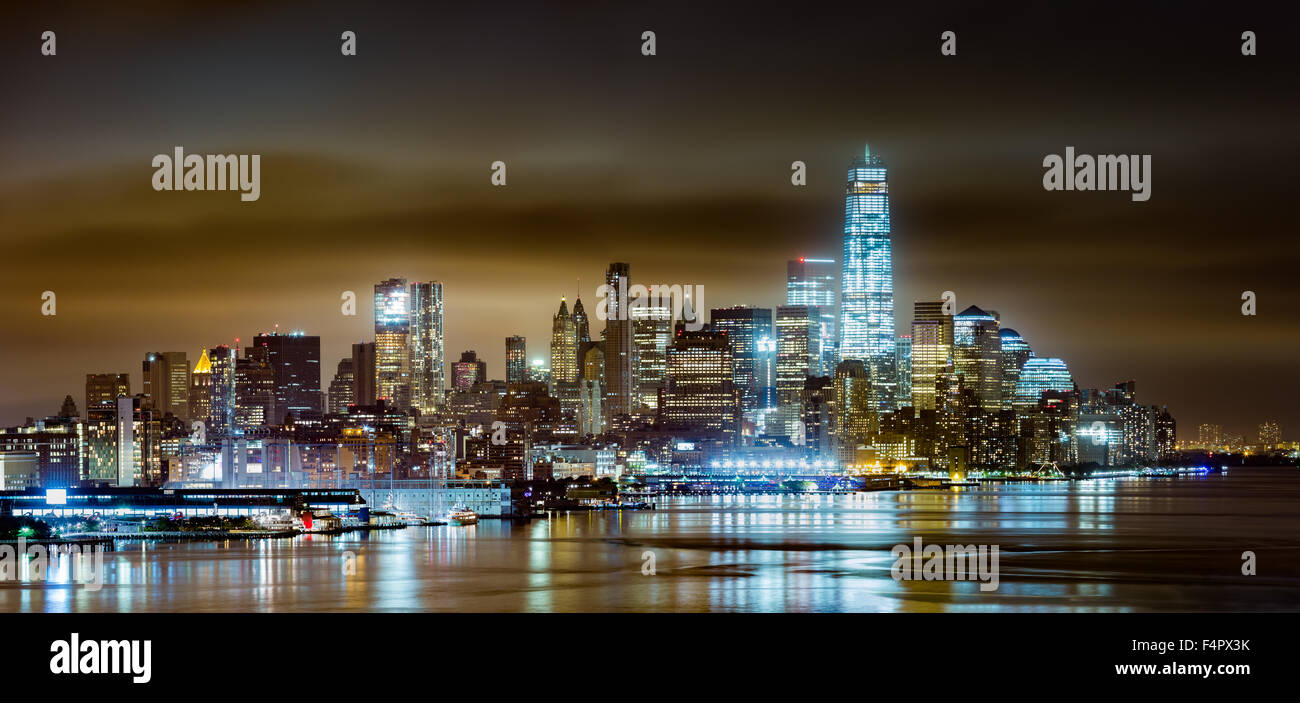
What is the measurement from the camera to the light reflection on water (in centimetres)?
5106

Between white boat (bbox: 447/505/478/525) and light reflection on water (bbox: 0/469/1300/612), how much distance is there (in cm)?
431

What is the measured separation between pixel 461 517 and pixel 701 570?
195 feet

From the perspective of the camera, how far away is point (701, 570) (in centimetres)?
6538

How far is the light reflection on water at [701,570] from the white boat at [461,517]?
4305 mm

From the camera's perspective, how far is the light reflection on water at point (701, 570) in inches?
2010
